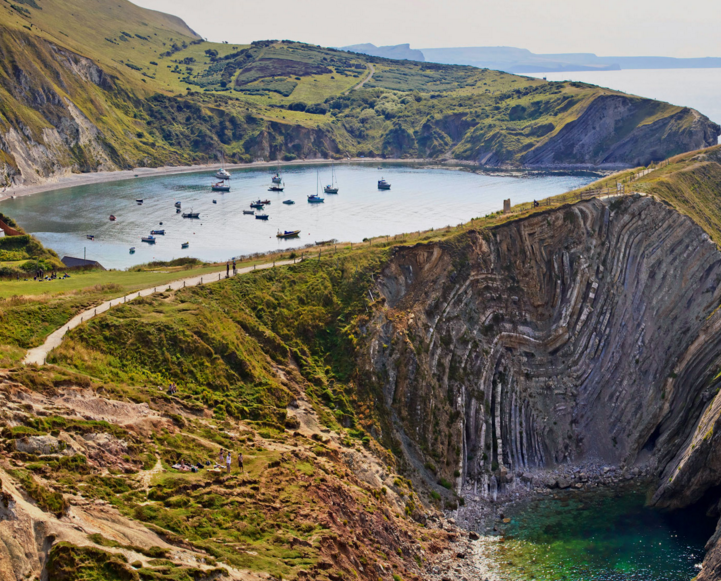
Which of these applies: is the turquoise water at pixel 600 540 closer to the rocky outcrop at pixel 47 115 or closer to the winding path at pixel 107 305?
the winding path at pixel 107 305

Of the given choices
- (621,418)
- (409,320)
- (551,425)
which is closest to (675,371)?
(621,418)

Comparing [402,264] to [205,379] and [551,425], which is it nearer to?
[551,425]

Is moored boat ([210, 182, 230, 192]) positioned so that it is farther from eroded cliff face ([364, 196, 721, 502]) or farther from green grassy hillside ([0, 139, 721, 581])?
eroded cliff face ([364, 196, 721, 502])

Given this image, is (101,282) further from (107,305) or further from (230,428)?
(230,428)

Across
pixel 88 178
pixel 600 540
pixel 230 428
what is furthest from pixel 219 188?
pixel 600 540

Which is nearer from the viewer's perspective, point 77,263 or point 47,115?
point 77,263

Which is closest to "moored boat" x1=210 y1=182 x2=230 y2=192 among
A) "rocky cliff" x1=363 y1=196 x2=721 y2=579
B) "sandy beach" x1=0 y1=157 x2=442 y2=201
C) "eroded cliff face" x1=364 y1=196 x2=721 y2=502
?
"sandy beach" x1=0 y1=157 x2=442 y2=201
